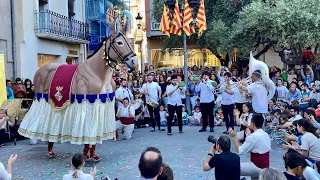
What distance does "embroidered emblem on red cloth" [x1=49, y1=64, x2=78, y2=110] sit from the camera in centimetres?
827

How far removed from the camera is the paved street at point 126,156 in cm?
741

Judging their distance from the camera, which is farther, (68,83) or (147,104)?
(147,104)

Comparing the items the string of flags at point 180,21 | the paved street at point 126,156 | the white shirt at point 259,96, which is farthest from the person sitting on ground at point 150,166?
the string of flags at point 180,21

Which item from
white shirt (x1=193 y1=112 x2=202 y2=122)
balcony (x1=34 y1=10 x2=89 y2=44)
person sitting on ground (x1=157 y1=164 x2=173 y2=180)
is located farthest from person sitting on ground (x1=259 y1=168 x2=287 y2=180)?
balcony (x1=34 y1=10 x2=89 y2=44)

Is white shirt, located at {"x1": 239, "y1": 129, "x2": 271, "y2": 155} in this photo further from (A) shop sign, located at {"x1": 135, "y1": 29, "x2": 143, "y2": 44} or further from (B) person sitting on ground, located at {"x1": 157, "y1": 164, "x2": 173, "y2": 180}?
(A) shop sign, located at {"x1": 135, "y1": 29, "x2": 143, "y2": 44}

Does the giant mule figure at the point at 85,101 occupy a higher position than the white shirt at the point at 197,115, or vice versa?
the giant mule figure at the point at 85,101

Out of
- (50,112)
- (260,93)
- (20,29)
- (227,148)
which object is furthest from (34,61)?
(227,148)

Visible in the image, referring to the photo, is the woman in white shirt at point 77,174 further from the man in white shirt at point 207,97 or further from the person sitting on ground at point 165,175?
the man in white shirt at point 207,97

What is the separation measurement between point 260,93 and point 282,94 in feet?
13.0

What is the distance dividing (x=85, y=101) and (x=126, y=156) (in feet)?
5.26

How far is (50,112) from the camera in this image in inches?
334

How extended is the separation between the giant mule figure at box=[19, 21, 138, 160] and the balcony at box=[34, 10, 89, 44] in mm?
9569

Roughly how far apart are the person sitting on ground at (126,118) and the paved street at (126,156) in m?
0.27

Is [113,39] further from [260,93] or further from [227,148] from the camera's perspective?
[227,148]
